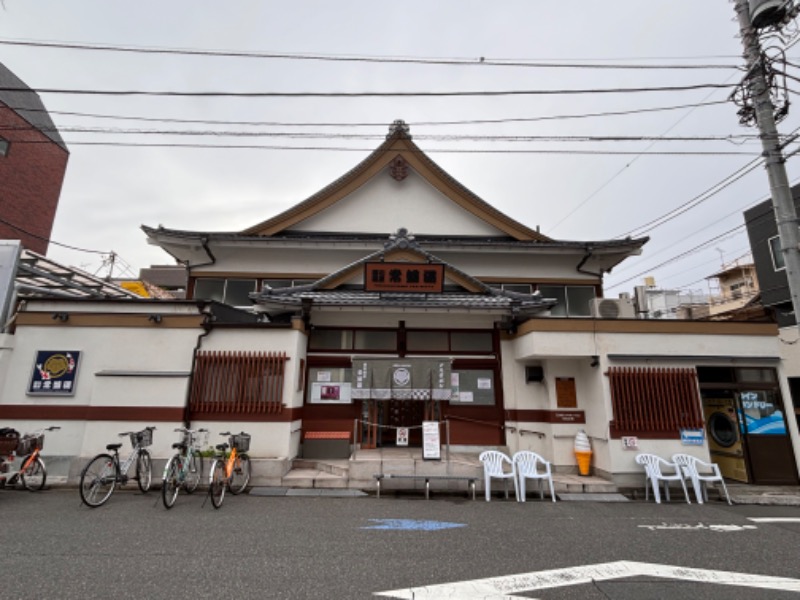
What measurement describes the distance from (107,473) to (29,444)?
215 cm

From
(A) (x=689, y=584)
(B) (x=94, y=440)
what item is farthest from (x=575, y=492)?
(B) (x=94, y=440)

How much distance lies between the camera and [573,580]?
446 cm

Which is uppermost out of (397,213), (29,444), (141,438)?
(397,213)

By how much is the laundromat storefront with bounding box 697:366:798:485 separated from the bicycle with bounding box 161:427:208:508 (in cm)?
1199

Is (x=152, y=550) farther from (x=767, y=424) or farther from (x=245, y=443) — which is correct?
(x=767, y=424)

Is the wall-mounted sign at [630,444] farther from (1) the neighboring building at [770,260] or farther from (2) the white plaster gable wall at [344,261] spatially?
(1) the neighboring building at [770,260]

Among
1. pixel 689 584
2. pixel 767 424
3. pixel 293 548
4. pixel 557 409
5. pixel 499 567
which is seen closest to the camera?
pixel 689 584

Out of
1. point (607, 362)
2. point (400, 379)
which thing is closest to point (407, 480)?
point (400, 379)

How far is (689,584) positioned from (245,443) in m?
7.35

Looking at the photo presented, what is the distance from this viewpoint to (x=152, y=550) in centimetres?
495

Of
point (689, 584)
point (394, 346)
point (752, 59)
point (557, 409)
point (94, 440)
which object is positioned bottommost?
point (689, 584)

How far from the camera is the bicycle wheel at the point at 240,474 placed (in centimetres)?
795

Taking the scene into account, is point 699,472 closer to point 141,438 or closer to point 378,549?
point 378,549

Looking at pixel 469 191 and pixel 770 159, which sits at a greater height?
pixel 469 191
